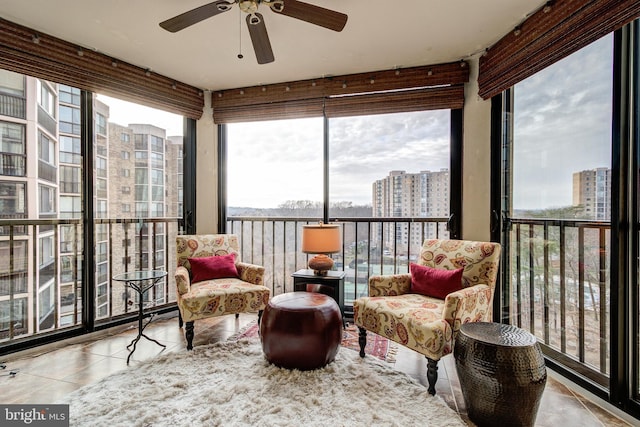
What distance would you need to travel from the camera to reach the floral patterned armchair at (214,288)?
2432 mm

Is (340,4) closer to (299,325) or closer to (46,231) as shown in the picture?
(299,325)

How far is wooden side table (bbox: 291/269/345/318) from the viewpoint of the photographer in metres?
2.86

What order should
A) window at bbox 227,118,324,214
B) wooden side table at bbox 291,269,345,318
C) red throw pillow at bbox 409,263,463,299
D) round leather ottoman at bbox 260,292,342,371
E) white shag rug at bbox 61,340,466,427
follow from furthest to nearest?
1. window at bbox 227,118,324,214
2. wooden side table at bbox 291,269,345,318
3. red throw pillow at bbox 409,263,463,299
4. round leather ottoman at bbox 260,292,342,371
5. white shag rug at bbox 61,340,466,427

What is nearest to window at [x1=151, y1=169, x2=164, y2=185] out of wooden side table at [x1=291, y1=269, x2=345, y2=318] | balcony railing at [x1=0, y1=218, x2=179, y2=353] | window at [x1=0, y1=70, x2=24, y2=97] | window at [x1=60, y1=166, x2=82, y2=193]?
balcony railing at [x1=0, y1=218, x2=179, y2=353]

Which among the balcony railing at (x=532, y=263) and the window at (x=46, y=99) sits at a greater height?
the window at (x=46, y=99)

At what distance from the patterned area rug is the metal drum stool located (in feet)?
2.53

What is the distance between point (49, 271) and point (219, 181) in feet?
5.62

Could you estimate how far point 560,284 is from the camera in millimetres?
2168

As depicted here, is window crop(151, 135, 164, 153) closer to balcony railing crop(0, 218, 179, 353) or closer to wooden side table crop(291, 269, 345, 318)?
balcony railing crop(0, 218, 179, 353)

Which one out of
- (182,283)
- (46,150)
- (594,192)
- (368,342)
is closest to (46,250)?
(46,150)

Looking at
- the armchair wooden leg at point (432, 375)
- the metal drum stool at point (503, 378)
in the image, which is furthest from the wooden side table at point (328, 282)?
the metal drum stool at point (503, 378)

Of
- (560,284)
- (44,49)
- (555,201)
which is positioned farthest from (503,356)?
(44,49)

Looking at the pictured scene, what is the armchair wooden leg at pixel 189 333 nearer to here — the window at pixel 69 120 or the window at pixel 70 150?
the window at pixel 70 150

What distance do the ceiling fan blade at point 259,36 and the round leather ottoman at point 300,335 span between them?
64.4 inches
